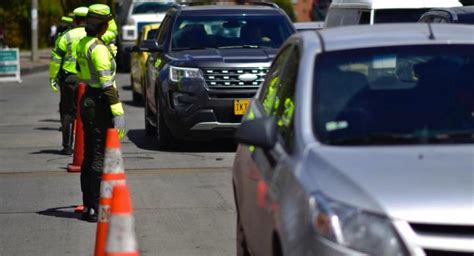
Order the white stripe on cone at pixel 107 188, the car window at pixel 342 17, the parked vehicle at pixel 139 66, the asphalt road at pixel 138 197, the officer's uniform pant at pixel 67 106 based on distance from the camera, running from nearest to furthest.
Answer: the white stripe on cone at pixel 107 188, the asphalt road at pixel 138 197, the officer's uniform pant at pixel 67 106, the car window at pixel 342 17, the parked vehicle at pixel 139 66

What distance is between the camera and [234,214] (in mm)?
10688

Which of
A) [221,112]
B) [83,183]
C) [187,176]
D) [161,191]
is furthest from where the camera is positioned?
[221,112]

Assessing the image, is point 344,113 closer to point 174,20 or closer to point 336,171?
point 336,171

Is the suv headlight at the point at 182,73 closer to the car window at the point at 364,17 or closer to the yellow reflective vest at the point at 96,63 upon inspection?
the car window at the point at 364,17

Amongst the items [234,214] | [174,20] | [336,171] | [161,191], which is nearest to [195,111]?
[174,20]

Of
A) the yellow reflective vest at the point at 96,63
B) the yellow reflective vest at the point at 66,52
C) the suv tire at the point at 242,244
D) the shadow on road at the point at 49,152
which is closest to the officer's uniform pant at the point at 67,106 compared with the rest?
the yellow reflective vest at the point at 66,52

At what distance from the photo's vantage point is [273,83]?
732cm

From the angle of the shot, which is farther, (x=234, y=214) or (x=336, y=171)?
(x=234, y=214)

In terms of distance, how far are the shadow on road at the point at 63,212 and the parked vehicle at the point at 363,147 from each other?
11.9 ft

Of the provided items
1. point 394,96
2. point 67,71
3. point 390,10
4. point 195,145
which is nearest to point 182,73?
point 195,145

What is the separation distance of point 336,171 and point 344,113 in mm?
760

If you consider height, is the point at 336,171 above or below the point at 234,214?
above

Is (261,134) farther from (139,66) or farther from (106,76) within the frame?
(139,66)

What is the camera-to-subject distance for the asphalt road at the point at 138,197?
9.50 m
